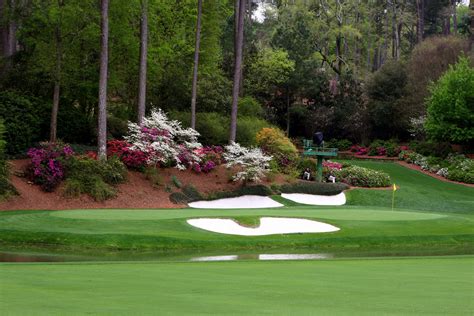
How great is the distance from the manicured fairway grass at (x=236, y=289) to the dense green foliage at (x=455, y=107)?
34.7 meters

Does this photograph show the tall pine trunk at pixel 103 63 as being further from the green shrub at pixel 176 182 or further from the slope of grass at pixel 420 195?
the slope of grass at pixel 420 195

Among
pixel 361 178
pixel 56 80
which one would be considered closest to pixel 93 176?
pixel 56 80

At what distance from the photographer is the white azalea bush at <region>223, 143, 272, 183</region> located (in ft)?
116

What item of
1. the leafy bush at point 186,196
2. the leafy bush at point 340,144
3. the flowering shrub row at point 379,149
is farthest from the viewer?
the leafy bush at point 340,144

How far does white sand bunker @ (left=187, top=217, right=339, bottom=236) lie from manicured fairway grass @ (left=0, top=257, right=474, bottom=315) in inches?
312

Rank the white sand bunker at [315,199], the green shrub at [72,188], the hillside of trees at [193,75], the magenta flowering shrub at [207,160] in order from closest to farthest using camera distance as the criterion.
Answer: the green shrub at [72,188]
the hillside of trees at [193,75]
the white sand bunker at [315,199]
the magenta flowering shrub at [207,160]

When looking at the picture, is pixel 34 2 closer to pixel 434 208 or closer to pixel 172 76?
pixel 172 76

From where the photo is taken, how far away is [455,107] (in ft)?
156

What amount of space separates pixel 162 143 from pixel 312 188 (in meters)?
7.92

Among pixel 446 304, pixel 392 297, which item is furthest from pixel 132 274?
pixel 446 304

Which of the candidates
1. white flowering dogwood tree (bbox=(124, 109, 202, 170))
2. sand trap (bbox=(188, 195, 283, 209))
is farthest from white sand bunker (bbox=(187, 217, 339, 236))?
white flowering dogwood tree (bbox=(124, 109, 202, 170))

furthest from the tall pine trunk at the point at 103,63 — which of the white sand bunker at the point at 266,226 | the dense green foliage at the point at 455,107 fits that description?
the dense green foliage at the point at 455,107

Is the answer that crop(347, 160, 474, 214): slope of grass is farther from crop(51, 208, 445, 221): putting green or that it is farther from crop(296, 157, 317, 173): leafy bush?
crop(51, 208, 445, 221): putting green

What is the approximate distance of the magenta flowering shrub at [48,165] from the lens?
2897cm
